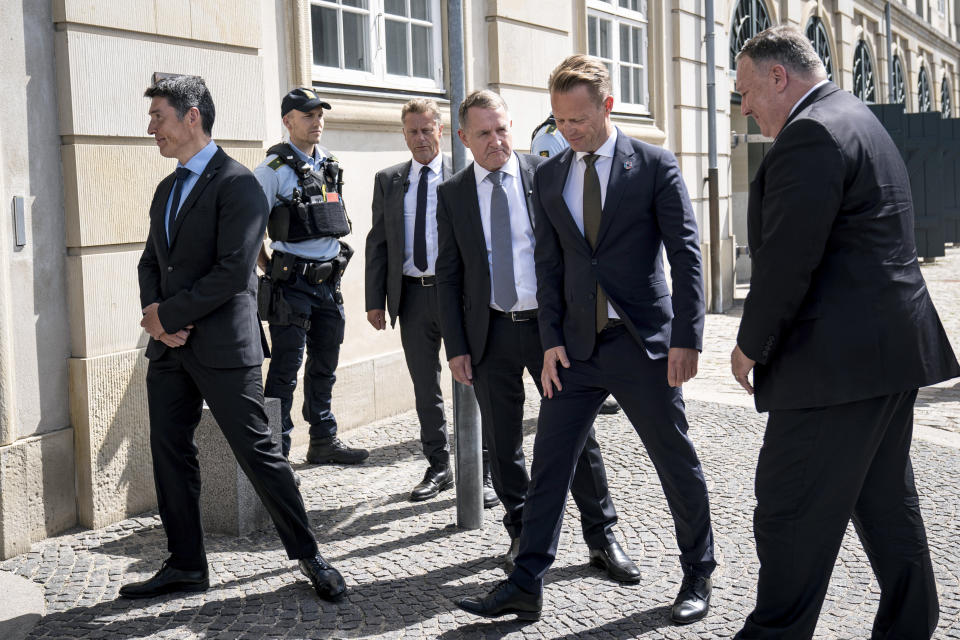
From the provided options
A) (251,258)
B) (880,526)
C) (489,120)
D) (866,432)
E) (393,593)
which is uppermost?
(489,120)

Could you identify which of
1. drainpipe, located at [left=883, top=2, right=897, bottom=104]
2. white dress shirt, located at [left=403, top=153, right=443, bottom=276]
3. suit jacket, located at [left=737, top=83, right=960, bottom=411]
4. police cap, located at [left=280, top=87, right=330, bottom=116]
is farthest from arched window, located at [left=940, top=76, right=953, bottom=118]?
suit jacket, located at [left=737, top=83, right=960, bottom=411]

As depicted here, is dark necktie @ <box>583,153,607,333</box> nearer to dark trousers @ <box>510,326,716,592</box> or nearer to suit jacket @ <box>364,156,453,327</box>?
dark trousers @ <box>510,326,716,592</box>

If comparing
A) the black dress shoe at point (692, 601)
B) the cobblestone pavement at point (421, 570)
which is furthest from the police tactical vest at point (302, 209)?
the black dress shoe at point (692, 601)

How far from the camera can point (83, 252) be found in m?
5.30

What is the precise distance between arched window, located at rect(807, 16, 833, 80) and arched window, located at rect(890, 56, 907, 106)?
811 centimetres

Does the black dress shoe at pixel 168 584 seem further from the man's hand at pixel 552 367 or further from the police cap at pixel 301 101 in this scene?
the police cap at pixel 301 101

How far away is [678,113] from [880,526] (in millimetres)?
10297

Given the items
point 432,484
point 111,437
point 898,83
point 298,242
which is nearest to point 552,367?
point 432,484

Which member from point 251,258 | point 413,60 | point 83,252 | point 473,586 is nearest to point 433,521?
point 473,586

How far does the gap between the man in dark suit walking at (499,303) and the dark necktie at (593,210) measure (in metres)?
0.51

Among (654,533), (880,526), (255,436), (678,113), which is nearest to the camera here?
(880,526)

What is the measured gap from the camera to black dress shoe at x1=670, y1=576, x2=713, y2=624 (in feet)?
12.5

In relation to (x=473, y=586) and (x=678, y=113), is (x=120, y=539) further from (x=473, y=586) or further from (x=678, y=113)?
(x=678, y=113)

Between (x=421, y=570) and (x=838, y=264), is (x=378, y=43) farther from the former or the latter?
(x=838, y=264)
